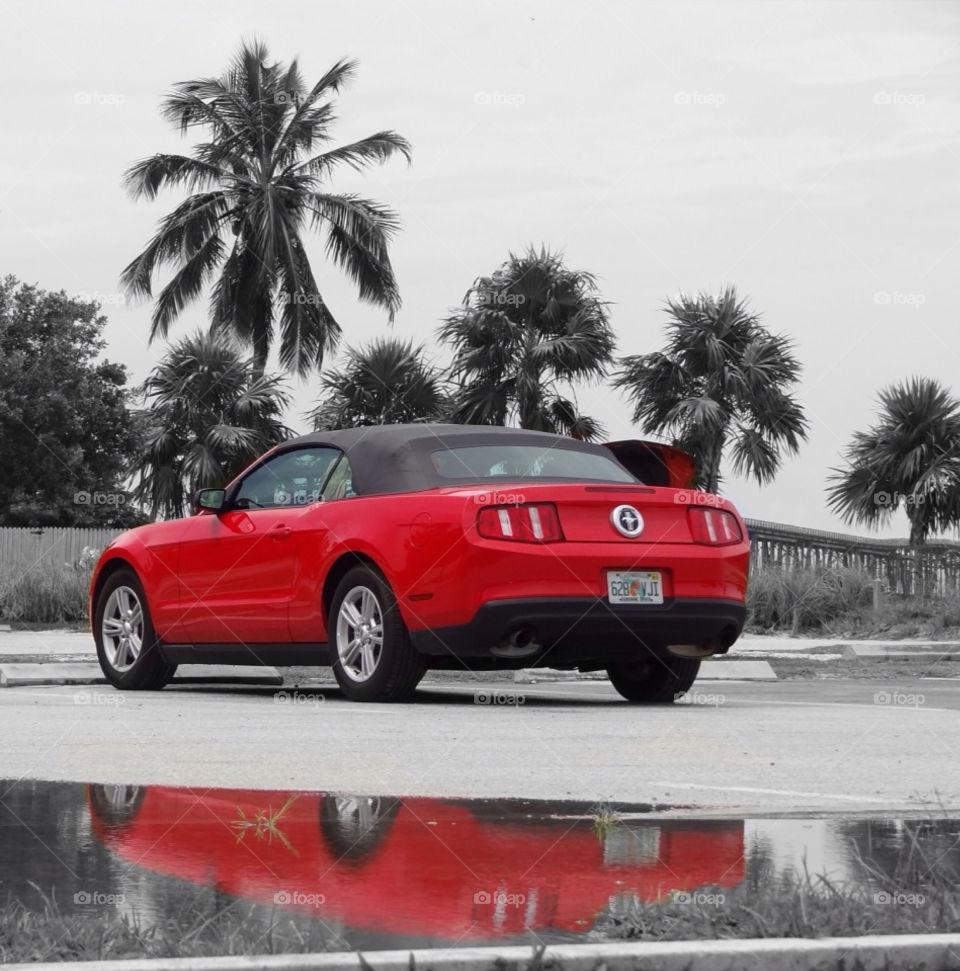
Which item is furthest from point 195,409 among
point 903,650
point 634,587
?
point 634,587

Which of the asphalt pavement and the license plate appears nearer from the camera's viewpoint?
the asphalt pavement

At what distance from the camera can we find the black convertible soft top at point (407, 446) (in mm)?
9547

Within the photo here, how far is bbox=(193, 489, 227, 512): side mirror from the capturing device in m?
10.5

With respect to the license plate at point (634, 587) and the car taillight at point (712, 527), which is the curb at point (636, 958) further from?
the car taillight at point (712, 527)

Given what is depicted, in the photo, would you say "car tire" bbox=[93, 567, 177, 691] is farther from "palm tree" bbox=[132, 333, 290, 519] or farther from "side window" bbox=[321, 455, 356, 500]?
"palm tree" bbox=[132, 333, 290, 519]

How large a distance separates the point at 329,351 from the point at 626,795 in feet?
109

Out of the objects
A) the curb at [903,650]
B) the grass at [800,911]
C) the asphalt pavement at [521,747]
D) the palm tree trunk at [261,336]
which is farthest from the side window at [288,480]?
the palm tree trunk at [261,336]

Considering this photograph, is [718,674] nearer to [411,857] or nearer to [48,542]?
[411,857]

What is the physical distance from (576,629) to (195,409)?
31.3m

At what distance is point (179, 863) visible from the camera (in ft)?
14.3

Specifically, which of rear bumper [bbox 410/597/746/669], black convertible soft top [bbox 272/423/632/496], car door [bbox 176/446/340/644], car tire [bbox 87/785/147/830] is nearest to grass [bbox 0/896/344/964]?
car tire [bbox 87/785/147/830]

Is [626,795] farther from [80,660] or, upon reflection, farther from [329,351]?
[329,351]

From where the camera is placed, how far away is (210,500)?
10.6 metres

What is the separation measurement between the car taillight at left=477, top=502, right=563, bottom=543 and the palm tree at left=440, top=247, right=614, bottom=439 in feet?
75.2
